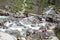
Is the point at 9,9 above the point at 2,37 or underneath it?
underneath

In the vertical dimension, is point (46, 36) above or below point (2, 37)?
below

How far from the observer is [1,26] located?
1019 cm

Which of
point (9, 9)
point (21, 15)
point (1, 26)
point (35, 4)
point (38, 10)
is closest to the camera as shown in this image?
point (1, 26)

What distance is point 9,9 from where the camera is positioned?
560 inches

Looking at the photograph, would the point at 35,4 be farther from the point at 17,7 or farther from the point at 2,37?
the point at 2,37

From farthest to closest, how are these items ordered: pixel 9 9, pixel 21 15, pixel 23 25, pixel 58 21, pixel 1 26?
pixel 9 9
pixel 21 15
pixel 58 21
pixel 23 25
pixel 1 26

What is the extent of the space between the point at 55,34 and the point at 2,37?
3.43 m

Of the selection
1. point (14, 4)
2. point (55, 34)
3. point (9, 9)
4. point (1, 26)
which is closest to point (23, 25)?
point (1, 26)

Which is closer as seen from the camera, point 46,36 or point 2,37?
point 2,37

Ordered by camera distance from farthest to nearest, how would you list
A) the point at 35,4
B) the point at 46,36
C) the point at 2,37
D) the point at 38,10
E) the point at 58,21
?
the point at 35,4, the point at 38,10, the point at 58,21, the point at 46,36, the point at 2,37

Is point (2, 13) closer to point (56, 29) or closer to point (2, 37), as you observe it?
point (56, 29)

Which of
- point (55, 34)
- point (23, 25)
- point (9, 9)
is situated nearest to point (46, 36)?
point (55, 34)

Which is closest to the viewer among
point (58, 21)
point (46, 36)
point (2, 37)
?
point (2, 37)

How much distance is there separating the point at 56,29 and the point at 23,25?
1.76 meters
